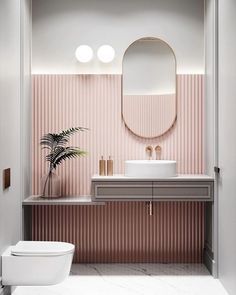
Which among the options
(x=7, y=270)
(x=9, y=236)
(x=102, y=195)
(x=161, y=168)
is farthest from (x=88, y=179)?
(x=7, y=270)

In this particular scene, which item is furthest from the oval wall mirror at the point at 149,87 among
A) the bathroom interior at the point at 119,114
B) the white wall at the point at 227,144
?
the white wall at the point at 227,144

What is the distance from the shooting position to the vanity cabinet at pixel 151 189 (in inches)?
150

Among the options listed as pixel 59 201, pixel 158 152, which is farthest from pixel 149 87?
pixel 59 201

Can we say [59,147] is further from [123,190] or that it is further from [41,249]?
[41,249]

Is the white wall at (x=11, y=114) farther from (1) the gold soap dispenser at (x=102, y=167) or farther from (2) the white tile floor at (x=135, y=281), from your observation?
(1) the gold soap dispenser at (x=102, y=167)

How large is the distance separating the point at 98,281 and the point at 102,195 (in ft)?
2.33

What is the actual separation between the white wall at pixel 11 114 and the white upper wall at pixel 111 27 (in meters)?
0.41

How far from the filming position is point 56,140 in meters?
4.03

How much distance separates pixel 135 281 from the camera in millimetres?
3740

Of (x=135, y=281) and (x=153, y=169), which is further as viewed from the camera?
(x=153, y=169)

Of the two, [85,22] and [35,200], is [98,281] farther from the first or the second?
[85,22]

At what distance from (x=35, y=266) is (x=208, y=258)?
1.66m

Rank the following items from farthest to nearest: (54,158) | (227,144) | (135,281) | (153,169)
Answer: (54,158) < (153,169) < (135,281) < (227,144)

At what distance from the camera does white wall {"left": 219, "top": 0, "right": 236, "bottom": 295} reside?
3186 mm
